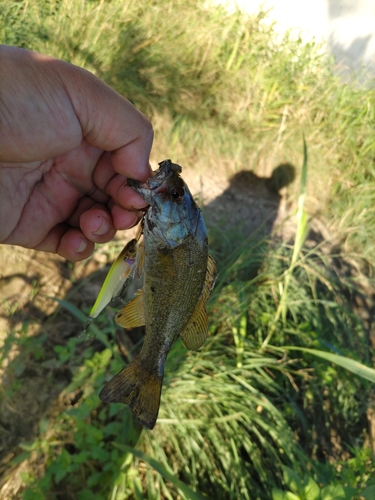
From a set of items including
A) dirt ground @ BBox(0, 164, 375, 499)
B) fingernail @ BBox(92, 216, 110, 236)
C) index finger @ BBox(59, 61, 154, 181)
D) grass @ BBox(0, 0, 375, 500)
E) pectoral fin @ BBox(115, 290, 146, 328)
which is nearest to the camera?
index finger @ BBox(59, 61, 154, 181)

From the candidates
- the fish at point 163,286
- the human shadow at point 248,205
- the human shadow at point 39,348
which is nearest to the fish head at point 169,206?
the fish at point 163,286

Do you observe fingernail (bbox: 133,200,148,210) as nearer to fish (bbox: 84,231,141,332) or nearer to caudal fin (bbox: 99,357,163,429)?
fish (bbox: 84,231,141,332)

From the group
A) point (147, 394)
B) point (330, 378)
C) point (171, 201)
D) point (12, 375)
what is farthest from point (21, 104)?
point (330, 378)

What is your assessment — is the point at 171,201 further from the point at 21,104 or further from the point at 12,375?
the point at 12,375

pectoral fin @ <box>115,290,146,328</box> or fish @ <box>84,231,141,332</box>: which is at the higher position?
fish @ <box>84,231,141,332</box>

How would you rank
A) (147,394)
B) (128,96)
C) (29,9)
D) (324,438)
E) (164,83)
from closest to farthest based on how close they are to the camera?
(147,394) < (324,438) < (29,9) < (128,96) < (164,83)

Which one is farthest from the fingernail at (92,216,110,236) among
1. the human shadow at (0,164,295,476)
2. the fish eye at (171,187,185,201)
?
the human shadow at (0,164,295,476)

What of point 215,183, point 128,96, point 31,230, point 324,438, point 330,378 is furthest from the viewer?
point 215,183

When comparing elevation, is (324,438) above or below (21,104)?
below
